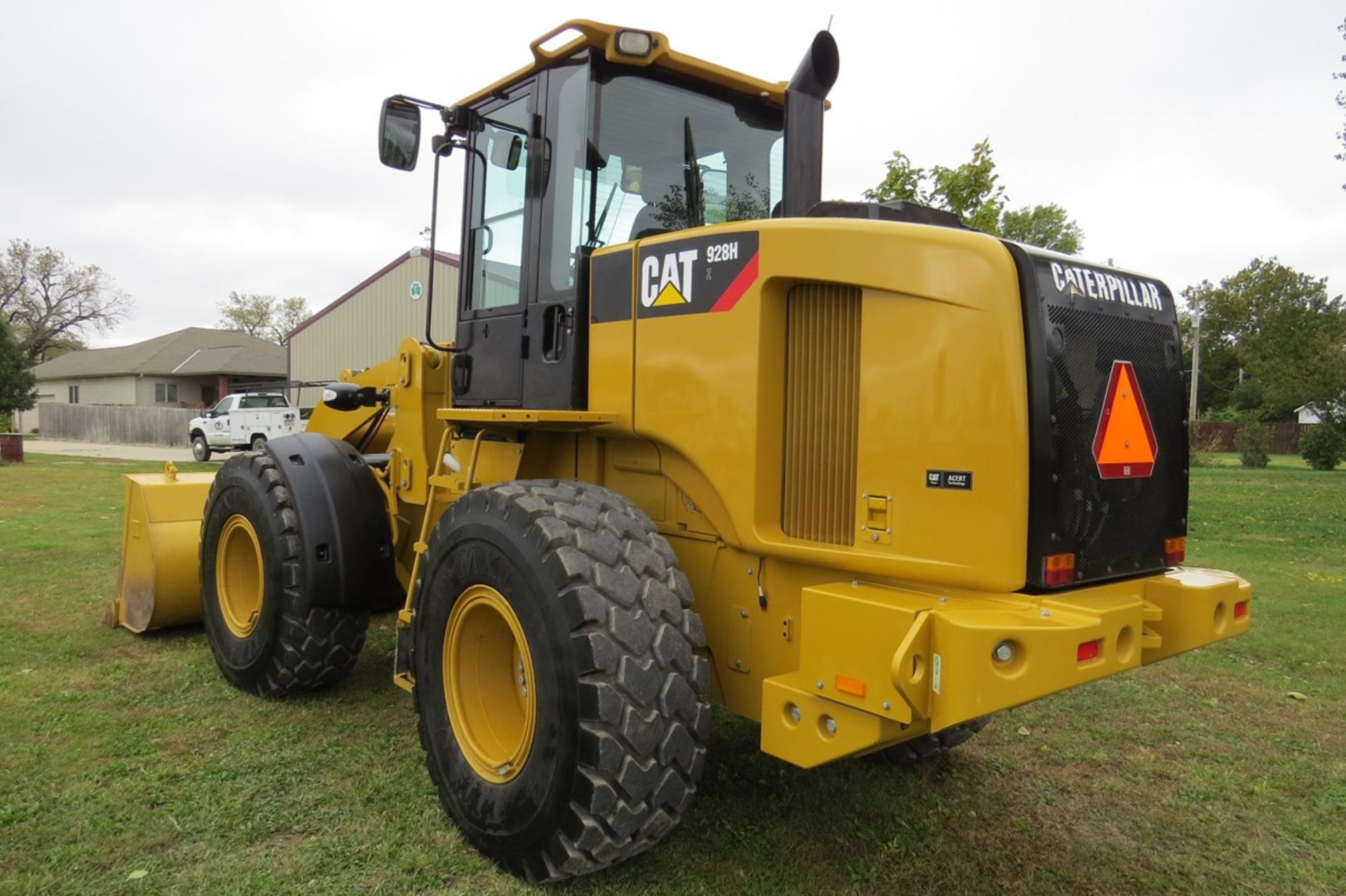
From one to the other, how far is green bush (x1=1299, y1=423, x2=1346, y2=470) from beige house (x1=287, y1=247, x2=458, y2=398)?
2595 centimetres

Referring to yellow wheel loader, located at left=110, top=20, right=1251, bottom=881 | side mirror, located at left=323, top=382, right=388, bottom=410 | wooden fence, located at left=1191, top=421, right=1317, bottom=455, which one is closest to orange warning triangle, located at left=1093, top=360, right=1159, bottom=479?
yellow wheel loader, located at left=110, top=20, right=1251, bottom=881

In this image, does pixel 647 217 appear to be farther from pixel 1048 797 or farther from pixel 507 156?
pixel 1048 797

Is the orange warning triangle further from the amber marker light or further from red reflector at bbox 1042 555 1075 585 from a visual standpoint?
the amber marker light

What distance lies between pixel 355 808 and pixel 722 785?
58.7 inches

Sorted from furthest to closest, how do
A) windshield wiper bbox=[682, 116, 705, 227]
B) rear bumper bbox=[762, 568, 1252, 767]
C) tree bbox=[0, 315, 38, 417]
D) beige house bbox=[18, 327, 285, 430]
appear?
beige house bbox=[18, 327, 285, 430] < tree bbox=[0, 315, 38, 417] < windshield wiper bbox=[682, 116, 705, 227] < rear bumper bbox=[762, 568, 1252, 767]

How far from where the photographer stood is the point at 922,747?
4.37m

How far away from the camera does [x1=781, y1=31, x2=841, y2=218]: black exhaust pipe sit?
3.81m

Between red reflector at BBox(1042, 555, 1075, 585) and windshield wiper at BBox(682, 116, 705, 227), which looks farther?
windshield wiper at BBox(682, 116, 705, 227)

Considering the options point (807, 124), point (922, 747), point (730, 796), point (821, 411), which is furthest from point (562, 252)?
point (922, 747)

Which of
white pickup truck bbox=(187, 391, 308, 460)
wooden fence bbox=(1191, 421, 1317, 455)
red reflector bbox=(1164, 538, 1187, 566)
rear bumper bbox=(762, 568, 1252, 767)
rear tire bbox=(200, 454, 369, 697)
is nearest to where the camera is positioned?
A: rear bumper bbox=(762, 568, 1252, 767)

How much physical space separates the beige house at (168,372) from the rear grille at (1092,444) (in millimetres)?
47842

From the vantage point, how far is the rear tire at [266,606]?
479cm

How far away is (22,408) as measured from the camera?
2794cm

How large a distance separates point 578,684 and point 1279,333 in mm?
39473
